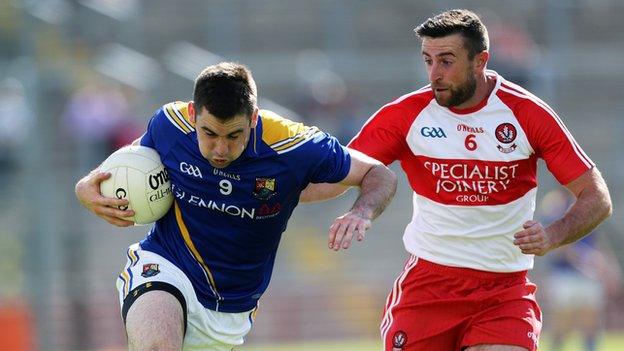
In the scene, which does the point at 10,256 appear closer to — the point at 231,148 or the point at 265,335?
the point at 265,335

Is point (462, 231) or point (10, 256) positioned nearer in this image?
point (462, 231)

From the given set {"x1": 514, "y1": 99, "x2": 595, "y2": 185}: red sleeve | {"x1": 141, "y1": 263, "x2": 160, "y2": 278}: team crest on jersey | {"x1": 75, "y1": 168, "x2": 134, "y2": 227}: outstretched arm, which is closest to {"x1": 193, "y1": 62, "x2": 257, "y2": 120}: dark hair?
{"x1": 75, "y1": 168, "x2": 134, "y2": 227}: outstretched arm

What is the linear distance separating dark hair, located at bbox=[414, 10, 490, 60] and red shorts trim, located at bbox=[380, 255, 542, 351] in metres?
1.22

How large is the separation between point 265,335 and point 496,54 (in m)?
4.89

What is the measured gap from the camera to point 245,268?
6324mm

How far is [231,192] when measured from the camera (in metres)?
6.09

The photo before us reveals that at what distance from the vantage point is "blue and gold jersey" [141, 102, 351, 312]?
6.08 metres

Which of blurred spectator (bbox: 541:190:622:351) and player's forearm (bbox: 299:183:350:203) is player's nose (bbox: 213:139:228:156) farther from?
blurred spectator (bbox: 541:190:622:351)

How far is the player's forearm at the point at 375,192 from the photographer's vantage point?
5797 millimetres

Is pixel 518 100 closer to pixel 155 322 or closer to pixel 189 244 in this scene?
pixel 189 244

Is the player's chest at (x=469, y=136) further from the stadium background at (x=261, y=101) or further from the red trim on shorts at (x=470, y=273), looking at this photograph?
the stadium background at (x=261, y=101)

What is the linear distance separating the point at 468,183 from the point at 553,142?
515mm

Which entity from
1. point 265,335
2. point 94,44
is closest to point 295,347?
point 265,335

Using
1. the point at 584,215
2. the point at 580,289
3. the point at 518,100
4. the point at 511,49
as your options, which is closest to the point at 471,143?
the point at 518,100
